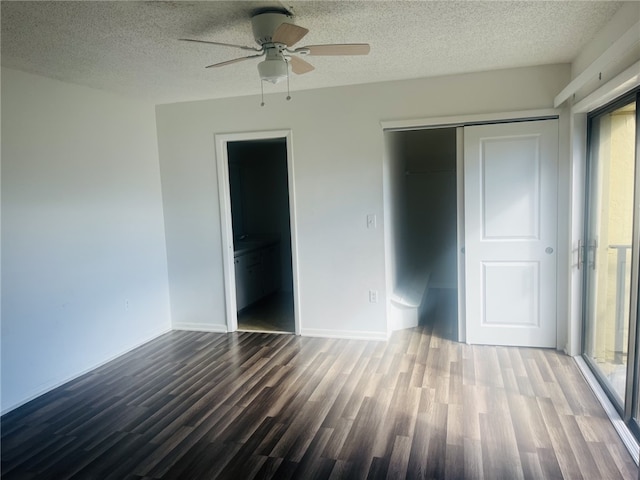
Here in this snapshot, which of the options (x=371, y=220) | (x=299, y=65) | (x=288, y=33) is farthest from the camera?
(x=371, y=220)

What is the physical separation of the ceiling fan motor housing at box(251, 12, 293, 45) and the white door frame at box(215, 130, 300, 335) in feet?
6.08

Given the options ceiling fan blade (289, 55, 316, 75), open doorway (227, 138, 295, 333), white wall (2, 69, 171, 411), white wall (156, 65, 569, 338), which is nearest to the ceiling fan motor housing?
ceiling fan blade (289, 55, 316, 75)

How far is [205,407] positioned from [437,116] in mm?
3071

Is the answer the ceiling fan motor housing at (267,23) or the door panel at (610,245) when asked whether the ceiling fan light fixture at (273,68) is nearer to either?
the ceiling fan motor housing at (267,23)

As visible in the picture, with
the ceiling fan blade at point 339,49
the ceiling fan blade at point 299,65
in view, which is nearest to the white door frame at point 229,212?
the ceiling fan blade at point 299,65

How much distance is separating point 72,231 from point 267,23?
8.00 feet

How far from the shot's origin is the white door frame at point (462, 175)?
12.2ft

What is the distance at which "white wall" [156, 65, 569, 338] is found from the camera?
3.91m

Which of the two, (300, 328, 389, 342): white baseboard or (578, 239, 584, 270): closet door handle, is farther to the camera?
(300, 328, 389, 342): white baseboard

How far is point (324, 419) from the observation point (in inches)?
113

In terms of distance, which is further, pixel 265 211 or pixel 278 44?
pixel 265 211

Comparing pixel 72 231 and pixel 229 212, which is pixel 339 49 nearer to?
pixel 229 212

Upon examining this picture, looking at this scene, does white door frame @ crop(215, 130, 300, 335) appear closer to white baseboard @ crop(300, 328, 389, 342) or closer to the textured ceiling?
white baseboard @ crop(300, 328, 389, 342)

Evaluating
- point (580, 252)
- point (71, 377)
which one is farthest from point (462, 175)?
point (71, 377)
